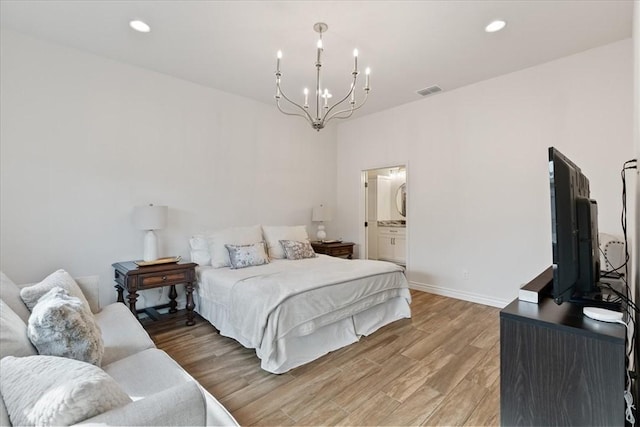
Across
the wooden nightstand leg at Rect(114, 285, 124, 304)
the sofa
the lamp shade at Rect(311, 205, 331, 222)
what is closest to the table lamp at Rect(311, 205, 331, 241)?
the lamp shade at Rect(311, 205, 331, 222)

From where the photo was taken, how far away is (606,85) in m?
3.01

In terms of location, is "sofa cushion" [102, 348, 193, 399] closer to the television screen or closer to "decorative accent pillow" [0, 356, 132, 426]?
"decorative accent pillow" [0, 356, 132, 426]

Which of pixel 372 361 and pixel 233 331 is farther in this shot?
pixel 233 331

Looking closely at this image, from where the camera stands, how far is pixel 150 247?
3.23 m

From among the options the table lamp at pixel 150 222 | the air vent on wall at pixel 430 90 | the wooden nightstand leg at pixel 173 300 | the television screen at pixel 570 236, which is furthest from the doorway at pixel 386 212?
the television screen at pixel 570 236

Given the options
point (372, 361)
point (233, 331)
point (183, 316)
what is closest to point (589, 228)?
point (372, 361)

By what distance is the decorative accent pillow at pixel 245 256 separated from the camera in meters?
3.39

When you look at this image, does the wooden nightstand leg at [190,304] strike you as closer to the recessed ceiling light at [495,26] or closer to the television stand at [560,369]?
the television stand at [560,369]

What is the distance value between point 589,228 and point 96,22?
3917 millimetres

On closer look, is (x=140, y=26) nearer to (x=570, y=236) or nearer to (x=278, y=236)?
(x=278, y=236)

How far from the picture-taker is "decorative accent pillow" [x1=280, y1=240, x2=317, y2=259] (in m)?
3.89

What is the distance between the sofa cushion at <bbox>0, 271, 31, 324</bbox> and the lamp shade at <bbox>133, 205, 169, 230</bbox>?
1367mm

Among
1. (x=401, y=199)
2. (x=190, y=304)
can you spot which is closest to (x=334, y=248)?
(x=190, y=304)

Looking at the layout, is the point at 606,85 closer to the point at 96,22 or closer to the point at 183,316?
the point at 96,22
